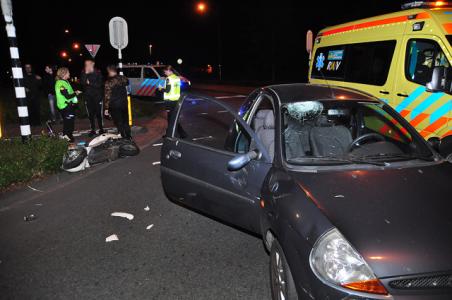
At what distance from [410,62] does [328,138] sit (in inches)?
137

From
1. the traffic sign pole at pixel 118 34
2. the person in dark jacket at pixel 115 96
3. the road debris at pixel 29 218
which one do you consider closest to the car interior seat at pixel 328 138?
the road debris at pixel 29 218

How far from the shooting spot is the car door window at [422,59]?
591 cm

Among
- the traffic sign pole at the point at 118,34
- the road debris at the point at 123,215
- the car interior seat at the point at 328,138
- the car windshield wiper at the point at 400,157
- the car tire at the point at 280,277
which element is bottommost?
the road debris at the point at 123,215

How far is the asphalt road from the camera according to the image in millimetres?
3383

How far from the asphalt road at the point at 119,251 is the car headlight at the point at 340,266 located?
1.11 meters

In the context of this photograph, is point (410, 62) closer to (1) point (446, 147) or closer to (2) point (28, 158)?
(1) point (446, 147)

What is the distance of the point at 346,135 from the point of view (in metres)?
3.88

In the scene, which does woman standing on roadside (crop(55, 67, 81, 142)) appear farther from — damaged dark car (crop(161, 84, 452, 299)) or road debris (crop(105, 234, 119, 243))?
damaged dark car (crop(161, 84, 452, 299))

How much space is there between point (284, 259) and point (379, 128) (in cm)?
188

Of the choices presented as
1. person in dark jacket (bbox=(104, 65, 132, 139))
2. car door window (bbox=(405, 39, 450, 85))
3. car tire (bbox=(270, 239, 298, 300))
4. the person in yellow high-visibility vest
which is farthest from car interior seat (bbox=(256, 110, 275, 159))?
the person in yellow high-visibility vest

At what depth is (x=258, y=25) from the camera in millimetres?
47312

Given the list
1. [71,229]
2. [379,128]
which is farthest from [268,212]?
[71,229]

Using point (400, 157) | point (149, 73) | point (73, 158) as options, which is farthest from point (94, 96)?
point (149, 73)

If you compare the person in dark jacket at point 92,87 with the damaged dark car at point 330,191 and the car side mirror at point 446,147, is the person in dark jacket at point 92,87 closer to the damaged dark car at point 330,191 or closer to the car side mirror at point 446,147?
the damaged dark car at point 330,191
